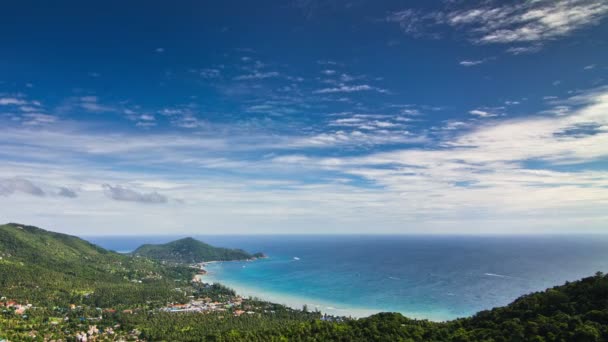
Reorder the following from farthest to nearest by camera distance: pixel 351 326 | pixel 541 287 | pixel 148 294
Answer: pixel 541 287 → pixel 148 294 → pixel 351 326

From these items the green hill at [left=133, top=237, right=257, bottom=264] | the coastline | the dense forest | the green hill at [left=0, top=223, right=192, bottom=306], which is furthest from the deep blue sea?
the green hill at [left=133, top=237, right=257, bottom=264]

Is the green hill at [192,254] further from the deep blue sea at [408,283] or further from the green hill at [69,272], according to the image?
the green hill at [69,272]

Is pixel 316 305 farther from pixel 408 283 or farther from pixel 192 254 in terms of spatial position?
pixel 192 254

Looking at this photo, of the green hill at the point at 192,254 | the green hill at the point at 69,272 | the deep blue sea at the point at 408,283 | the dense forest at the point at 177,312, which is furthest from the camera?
the green hill at the point at 192,254

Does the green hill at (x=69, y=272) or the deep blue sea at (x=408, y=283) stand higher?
the green hill at (x=69, y=272)

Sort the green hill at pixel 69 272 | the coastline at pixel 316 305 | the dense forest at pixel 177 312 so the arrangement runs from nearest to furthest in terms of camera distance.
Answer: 1. the dense forest at pixel 177 312
2. the coastline at pixel 316 305
3. the green hill at pixel 69 272

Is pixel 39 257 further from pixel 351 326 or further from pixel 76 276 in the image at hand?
pixel 351 326

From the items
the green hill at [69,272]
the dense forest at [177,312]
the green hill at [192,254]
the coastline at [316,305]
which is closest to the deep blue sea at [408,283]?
the coastline at [316,305]

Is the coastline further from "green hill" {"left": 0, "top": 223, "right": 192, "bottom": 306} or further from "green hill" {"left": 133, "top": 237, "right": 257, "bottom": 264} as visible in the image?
"green hill" {"left": 133, "top": 237, "right": 257, "bottom": 264}

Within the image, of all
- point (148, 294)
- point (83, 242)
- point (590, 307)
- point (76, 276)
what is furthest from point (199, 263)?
point (590, 307)
